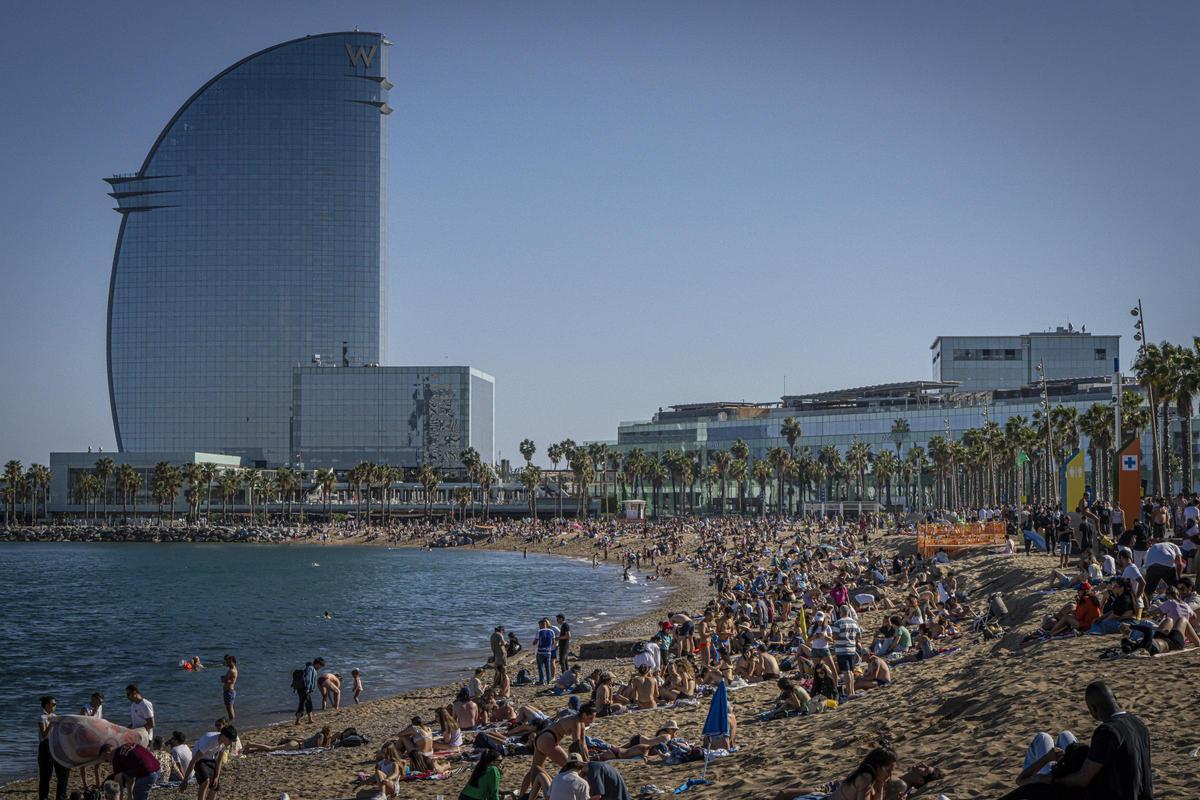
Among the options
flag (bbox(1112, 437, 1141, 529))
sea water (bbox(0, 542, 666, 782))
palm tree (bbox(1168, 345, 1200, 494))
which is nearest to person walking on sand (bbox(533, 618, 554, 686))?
sea water (bbox(0, 542, 666, 782))

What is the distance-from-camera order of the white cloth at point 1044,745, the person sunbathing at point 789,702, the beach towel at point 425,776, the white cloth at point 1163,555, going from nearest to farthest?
the white cloth at point 1044,745 → the beach towel at point 425,776 → the person sunbathing at point 789,702 → the white cloth at point 1163,555

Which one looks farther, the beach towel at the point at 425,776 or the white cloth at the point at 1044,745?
the beach towel at the point at 425,776

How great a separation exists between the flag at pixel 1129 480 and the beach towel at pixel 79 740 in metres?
26.9

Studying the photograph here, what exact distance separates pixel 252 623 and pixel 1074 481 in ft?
108

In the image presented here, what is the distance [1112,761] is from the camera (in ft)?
25.7

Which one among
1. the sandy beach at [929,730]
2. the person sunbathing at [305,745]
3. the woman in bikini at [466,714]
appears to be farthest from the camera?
the person sunbathing at [305,745]

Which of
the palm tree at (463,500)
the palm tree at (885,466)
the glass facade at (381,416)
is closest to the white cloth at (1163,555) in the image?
the palm tree at (885,466)

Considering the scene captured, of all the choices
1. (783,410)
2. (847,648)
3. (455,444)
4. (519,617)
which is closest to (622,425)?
(783,410)

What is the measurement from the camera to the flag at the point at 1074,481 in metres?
35.1

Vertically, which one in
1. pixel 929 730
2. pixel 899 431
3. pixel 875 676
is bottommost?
pixel 875 676

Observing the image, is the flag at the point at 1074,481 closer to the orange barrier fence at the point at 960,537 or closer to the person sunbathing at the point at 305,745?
the orange barrier fence at the point at 960,537

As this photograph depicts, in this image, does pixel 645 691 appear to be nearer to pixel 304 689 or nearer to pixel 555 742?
pixel 555 742

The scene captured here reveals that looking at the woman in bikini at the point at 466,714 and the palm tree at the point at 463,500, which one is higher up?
the woman in bikini at the point at 466,714

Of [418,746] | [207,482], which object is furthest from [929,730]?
Result: [207,482]
